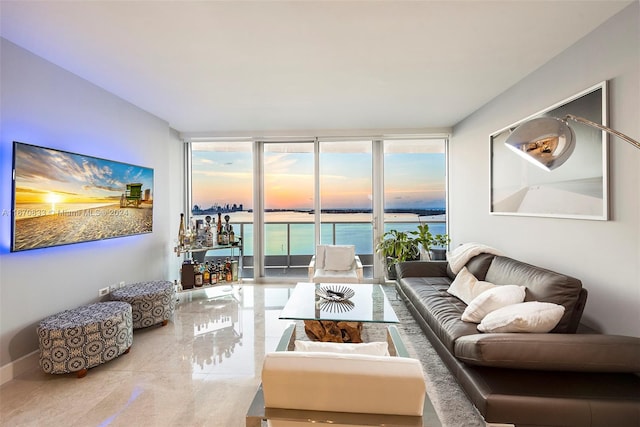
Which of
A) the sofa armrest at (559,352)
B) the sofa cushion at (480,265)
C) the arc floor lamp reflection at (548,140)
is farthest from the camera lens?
the sofa cushion at (480,265)

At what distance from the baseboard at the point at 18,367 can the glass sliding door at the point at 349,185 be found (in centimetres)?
362

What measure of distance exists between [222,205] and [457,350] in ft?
14.4

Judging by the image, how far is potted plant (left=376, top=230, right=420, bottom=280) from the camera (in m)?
4.21

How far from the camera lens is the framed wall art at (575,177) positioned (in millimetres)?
1961

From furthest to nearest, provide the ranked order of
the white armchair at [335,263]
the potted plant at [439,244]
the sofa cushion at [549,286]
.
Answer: the potted plant at [439,244] < the white armchair at [335,263] < the sofa cushion at [549,286]

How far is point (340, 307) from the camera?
241 centimetres

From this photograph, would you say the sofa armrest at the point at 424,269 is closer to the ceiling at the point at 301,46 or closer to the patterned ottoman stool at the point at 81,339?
the ceiling at the point at 301,46

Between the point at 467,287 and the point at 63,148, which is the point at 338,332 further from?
the point at 63,148

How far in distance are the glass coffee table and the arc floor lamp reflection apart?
141cm

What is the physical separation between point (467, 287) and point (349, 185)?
2.70 meters

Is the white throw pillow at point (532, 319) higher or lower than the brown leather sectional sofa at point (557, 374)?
higher

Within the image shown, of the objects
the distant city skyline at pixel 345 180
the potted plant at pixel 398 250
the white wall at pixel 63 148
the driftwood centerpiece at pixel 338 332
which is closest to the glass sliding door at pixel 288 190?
the distant city skyline at pixel 345 180

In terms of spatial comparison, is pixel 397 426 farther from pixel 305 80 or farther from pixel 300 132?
pixel 300 132

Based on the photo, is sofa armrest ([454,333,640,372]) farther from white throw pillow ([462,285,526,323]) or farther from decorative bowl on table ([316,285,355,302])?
decorative bowl on table ([316,285,355,302])
